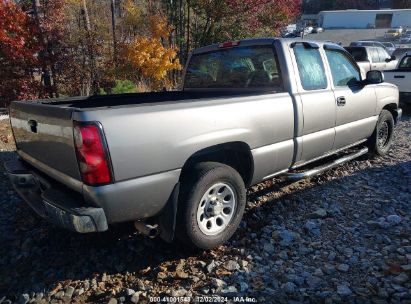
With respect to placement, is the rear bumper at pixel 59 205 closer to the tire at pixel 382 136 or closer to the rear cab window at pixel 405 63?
the tire at pixel 382 136

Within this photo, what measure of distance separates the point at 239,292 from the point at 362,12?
60447 millimetres

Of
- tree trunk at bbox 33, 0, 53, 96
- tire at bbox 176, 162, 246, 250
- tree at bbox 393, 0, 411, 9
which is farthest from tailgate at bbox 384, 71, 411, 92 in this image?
tree at bbox 393, 0, 411, 9

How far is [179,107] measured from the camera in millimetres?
2834

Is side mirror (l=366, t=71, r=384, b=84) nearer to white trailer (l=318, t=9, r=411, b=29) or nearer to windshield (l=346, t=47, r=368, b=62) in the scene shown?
windshield (l=346, t=47, r=368, b=62)

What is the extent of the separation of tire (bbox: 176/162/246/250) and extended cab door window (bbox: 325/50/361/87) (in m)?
2.20

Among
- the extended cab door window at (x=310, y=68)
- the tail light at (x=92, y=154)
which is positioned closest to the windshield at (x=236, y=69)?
the extended cab door window at (x=310, y=68)

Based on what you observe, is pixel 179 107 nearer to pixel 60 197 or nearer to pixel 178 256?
pixel 60 197

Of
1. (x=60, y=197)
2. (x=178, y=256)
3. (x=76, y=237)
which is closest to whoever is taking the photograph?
(x=60, y=197)

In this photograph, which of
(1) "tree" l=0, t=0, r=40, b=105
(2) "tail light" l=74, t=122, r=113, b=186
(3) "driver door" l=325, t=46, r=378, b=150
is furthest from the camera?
(1) "tree" l=0, t=0, r=40, b=105

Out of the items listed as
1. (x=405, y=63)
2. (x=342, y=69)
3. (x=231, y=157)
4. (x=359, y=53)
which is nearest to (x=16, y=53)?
(x=231, y=157)

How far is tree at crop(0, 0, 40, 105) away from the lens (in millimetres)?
8406

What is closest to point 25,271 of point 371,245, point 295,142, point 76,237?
point 76,237

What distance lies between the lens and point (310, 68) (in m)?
4.21

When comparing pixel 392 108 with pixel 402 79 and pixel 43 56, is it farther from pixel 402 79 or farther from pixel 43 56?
pixel 43 56
